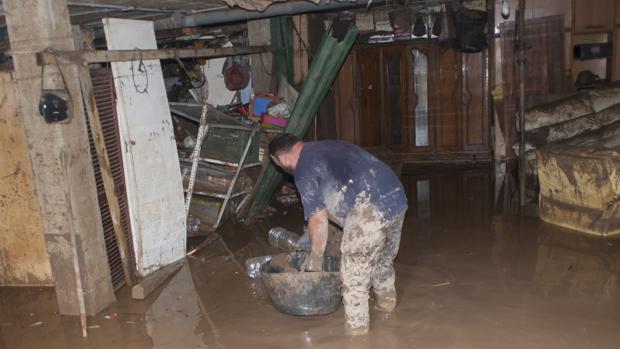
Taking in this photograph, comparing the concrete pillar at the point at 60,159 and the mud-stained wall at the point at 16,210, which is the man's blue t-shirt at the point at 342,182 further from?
the mud-stained wall at the point at 16,210

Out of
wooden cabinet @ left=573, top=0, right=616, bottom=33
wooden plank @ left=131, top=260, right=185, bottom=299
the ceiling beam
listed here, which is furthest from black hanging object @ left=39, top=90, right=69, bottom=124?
wooden cabinet @ left=573, top=0, right=616, bottom=33

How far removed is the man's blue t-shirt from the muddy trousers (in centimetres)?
8

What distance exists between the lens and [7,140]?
5648mm

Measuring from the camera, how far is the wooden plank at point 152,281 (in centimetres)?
546

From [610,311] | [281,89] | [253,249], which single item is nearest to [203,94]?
[281,89]

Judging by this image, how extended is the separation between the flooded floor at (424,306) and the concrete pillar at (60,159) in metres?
0.44

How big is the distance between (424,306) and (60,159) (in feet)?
11.1

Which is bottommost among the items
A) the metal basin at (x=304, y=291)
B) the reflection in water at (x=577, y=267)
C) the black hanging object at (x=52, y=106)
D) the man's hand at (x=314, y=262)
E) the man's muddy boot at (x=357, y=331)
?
the reflection in water at (x=577, y=267)

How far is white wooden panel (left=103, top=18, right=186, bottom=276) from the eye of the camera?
5574 mm

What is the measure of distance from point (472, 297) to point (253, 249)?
2827mm

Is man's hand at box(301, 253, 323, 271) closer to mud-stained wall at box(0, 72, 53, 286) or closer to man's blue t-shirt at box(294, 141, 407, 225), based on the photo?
man's blue t-shirt at box(294, 141, 407, 225)

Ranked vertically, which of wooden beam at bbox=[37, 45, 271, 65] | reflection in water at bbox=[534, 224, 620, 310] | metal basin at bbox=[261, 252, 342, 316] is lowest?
reflection in water at bbox=[534, 224, 620, 310]

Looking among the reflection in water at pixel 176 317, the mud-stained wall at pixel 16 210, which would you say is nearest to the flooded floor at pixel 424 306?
the reflection in water at pixel 176 317

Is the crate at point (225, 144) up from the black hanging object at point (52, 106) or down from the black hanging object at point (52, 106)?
down
